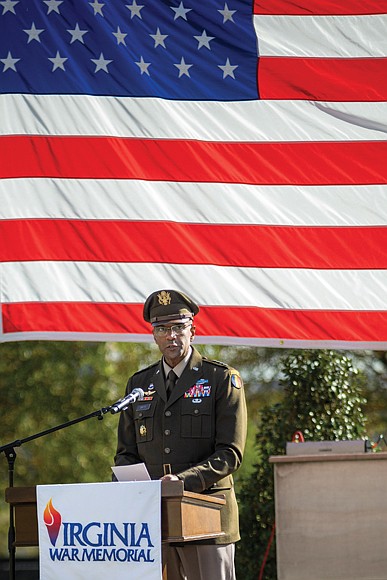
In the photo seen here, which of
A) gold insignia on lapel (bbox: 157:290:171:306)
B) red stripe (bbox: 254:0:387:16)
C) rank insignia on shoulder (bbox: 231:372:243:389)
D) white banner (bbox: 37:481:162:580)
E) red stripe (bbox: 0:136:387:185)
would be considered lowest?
white banner (bbox: 37:481:162:580)

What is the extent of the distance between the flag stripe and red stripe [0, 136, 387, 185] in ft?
2.38

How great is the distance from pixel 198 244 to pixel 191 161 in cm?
47

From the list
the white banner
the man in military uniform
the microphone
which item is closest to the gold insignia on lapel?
the man in military uniform

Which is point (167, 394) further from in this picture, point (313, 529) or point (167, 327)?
point (313, 529)

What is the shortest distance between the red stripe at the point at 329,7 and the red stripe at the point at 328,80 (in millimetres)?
266

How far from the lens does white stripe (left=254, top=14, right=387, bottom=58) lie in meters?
5.99

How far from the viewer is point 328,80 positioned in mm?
5996

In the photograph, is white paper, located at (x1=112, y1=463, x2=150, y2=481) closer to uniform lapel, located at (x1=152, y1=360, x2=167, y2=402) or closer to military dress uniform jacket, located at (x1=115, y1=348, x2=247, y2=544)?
military dress uniform jacket, located at (x1=115, y1=348, x2=247, y2=544)

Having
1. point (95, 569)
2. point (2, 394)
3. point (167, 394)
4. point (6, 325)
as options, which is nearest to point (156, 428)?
point (167, 394)

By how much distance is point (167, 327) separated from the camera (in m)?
4.40

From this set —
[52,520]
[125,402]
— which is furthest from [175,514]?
[125,402]

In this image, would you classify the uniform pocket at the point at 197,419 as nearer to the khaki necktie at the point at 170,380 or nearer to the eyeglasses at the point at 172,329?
the khaki necktie at the point at 170,380

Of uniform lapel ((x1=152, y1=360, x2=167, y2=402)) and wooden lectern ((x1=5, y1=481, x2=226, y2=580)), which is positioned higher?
uniform lapel ((x1=152, y1=360, x2=167, y2=402))

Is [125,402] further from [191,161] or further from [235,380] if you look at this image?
[191,161]
